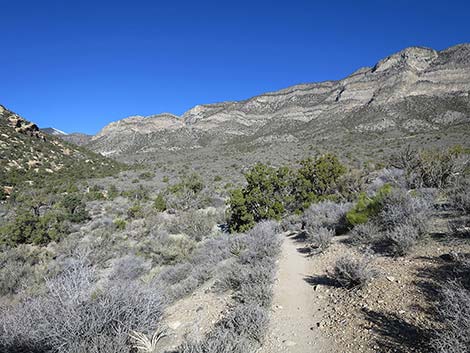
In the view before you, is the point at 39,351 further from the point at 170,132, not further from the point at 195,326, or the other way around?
the point at 170,132

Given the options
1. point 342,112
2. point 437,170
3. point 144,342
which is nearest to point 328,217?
point 437,170

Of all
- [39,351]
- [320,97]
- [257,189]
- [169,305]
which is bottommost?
[169,305]

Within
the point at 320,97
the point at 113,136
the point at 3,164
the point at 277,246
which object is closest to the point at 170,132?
the point at 113,136

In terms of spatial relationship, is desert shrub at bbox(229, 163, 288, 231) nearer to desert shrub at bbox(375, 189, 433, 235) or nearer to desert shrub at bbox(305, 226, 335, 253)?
desert shrub at bbox(305, 226, 335, 253)

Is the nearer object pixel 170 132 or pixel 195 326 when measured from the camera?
pixel 195 326

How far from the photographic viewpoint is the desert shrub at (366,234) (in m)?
6.98

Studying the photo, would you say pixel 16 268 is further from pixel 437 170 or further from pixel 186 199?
pixel 437 170

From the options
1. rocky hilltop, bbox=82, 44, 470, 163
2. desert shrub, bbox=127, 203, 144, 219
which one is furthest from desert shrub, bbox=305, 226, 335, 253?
rocky hilltop, bbox=82, 44, 470, 163

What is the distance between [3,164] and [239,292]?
3126 cm

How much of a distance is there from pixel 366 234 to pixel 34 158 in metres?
35.6

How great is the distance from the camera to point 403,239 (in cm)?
578

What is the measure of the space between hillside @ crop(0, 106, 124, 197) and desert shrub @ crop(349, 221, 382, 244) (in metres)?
27.8

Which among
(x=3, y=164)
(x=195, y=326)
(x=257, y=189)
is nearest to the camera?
(x=195, y=326)

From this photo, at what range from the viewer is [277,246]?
26.7ft
